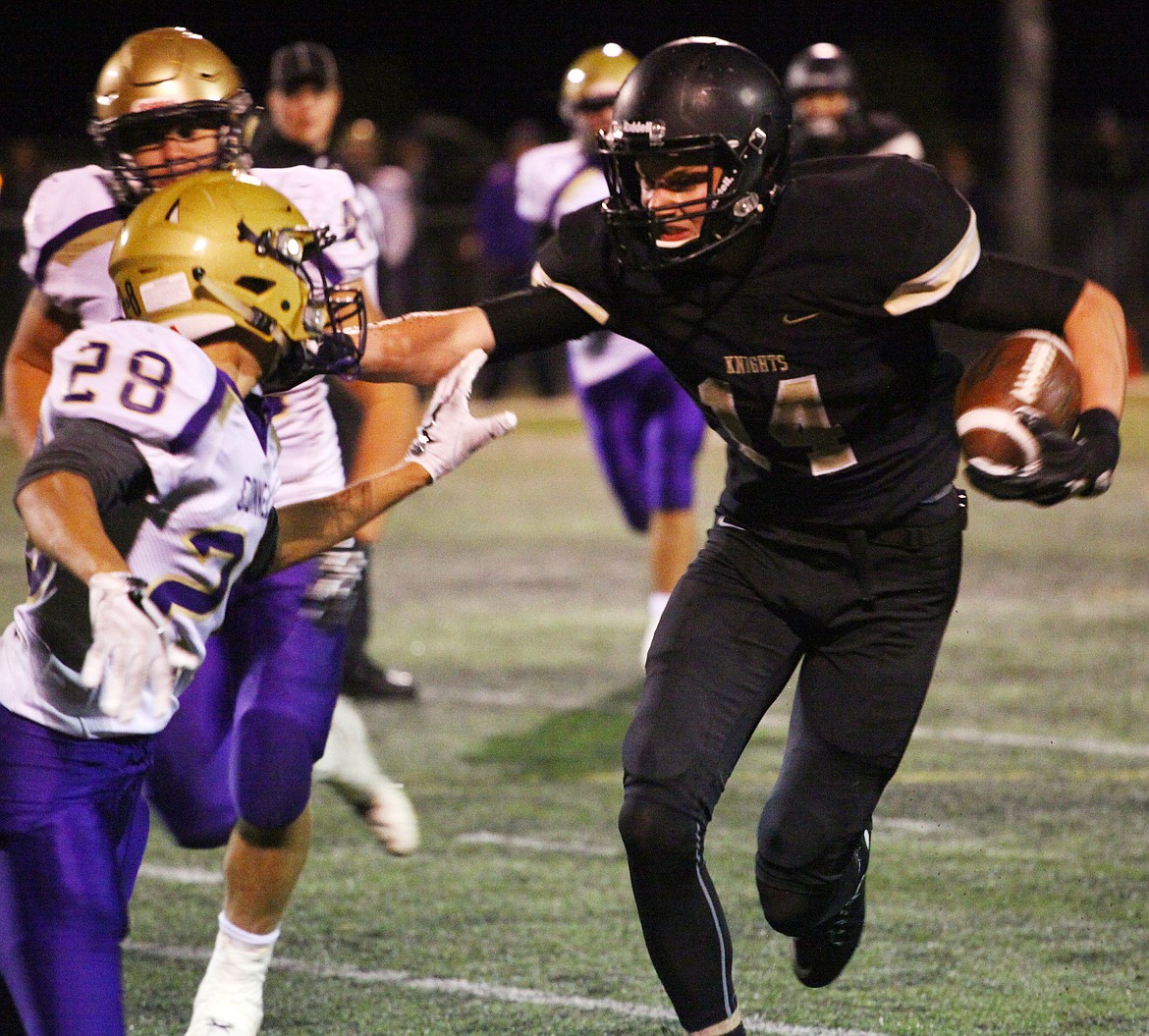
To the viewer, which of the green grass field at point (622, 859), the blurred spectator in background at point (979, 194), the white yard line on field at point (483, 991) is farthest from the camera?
the blurred spectator in background at point (979, 194)

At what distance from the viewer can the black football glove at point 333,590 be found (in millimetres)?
3676

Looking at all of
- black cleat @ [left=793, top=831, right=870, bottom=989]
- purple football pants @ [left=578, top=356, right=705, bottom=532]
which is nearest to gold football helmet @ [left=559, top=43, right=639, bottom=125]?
purple football pants @ [left=578, top=356, right=705, bottom=532]

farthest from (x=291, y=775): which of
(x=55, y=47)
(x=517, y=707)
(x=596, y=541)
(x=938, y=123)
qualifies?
(x=55, y=47)

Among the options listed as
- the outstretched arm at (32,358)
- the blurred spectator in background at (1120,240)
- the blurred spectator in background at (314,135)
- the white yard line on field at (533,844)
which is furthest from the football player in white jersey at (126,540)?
the blurred spectator in background at (1120,240)

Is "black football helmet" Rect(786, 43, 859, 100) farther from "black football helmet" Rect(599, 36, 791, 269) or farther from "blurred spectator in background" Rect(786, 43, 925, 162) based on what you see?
"black football helmet" Rect(599, 36, 791, 269)

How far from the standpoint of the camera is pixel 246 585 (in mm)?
3617

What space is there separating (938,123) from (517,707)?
63.9 feet

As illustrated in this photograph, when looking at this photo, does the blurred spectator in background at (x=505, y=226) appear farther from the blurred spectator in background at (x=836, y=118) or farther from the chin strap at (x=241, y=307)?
the chin strap at (x=241, y=307)

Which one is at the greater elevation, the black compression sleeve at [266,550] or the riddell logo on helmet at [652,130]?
the riddell logo on helmet at [652,130]

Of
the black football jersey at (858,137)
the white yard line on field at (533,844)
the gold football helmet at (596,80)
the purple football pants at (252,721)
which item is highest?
the purple football pants at (252,721)

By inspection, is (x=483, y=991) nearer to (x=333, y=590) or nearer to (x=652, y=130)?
(x=333, y=590)

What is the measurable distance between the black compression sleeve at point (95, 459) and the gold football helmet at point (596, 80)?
4.52m

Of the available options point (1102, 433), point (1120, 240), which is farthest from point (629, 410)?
point (1120, 240)

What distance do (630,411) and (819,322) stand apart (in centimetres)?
378
